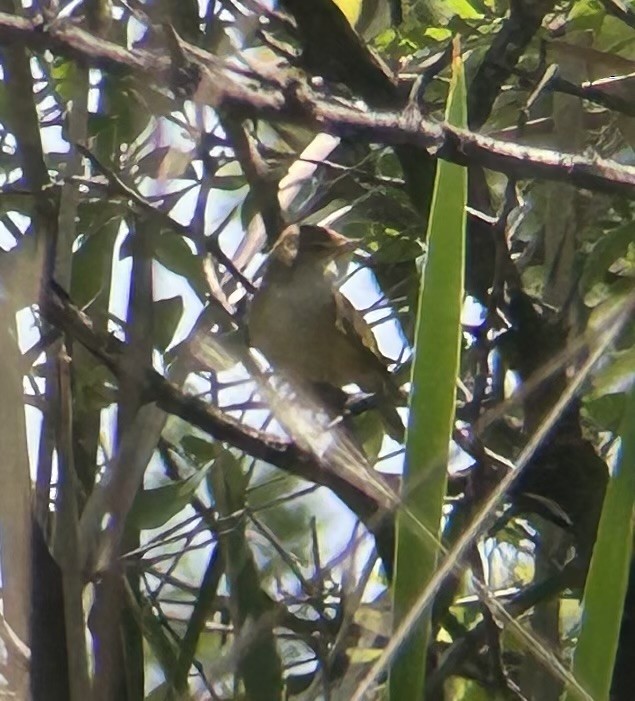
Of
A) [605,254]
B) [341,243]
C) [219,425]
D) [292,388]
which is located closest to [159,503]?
[219,425]

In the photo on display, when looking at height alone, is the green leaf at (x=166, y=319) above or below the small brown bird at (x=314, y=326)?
below

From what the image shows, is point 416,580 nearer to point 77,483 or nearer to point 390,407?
point 77,483

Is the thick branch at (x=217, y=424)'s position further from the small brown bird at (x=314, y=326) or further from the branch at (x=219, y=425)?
the small brown bird at (x=314, y=326)

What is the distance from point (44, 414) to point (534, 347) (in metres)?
0.32

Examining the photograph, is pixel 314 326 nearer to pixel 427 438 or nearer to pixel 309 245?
pixel 309 245

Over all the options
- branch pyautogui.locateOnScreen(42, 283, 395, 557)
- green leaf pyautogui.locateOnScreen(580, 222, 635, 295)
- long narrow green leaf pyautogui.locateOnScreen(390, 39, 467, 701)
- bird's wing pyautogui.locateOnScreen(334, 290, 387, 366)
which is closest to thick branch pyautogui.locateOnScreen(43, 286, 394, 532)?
branch pyautogui.locateOnScreen(42, 283, 395, 557)

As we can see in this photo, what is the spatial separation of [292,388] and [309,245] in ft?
0.52

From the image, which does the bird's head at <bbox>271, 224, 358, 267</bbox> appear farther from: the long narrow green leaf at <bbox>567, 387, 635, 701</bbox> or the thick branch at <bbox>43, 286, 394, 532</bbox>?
the long narrow green leaf at <bbox>567, 387, 635, 701</bbox>

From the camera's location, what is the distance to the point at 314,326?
105 centimetres

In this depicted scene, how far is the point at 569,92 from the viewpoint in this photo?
0.70 m

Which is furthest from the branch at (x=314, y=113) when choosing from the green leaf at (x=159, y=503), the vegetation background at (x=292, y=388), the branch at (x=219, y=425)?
the green leaf at (x=159, y=503)

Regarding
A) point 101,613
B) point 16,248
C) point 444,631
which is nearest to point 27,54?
point 16,248

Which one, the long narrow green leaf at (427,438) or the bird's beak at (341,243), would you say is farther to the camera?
the bird's beak at (341,243)

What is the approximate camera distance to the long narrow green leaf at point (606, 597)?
1.28ft
